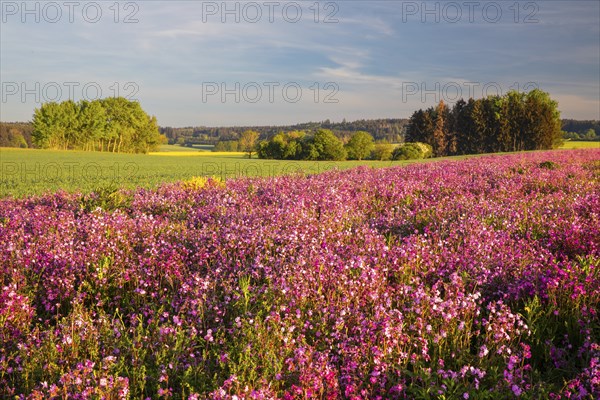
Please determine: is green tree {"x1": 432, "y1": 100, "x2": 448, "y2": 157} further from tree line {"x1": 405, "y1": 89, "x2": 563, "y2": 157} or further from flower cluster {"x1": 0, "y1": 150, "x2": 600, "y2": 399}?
flower cluster {"x1": 0, "y1": 150, "x2": 600, "y2": 399}

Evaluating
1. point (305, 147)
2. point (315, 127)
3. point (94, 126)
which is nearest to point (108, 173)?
point (305, 147)

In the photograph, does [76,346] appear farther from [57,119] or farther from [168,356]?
[57,119]

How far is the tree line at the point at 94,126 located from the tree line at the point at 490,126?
72.8 m

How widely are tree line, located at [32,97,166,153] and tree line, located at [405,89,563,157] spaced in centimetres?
7275

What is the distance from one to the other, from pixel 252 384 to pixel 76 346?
1409 mm

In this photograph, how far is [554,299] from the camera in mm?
3703

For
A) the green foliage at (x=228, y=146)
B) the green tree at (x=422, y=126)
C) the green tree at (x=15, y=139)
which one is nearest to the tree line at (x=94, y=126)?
the green foliage at (x=228, y=146)

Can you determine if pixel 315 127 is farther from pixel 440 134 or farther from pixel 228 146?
pixel 440 134

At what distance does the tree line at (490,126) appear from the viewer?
85938 mm

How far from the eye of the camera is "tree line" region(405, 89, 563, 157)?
282 feet

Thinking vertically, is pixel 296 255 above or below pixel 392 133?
below

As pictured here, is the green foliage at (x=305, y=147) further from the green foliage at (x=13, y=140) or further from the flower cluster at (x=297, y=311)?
the green foliage at (x=13, y=140)

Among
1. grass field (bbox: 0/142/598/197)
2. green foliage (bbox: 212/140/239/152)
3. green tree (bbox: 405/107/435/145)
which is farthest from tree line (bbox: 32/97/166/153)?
green tree (bbox: 405/107/435/145)

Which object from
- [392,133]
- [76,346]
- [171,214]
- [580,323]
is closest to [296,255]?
[76,346]
